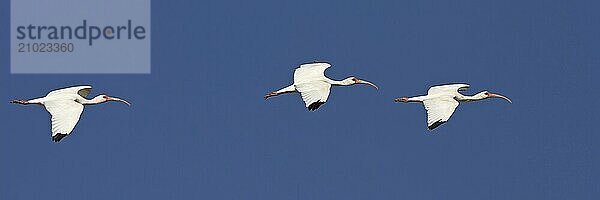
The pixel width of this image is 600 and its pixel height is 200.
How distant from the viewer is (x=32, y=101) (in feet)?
207

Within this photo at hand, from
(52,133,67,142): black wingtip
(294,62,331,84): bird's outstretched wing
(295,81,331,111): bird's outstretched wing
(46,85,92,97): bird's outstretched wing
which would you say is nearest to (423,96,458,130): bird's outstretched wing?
(295,81,331,111): bird's outstretched wing

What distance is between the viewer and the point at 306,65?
2532 inches

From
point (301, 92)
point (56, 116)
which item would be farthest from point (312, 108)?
point (56, 116)

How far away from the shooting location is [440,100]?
63.2 meters

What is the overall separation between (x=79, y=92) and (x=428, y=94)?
6.21 metres

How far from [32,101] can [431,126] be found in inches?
278

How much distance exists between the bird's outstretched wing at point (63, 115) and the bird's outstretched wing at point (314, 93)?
12.9 ft

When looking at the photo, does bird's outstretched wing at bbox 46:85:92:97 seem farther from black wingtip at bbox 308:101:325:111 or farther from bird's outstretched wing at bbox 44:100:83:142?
black wingtip at bbox 308:101:325:111

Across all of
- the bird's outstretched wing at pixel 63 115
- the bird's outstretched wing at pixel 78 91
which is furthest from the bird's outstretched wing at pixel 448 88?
the bird's outstretched wing at pixel 63 115

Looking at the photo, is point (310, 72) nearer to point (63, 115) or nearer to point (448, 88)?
point (448, 88)

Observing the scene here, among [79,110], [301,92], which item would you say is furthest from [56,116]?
[301,92]

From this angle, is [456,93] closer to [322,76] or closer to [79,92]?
[322,76]

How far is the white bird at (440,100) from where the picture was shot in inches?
2453

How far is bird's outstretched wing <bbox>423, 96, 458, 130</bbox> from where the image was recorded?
62250mm
